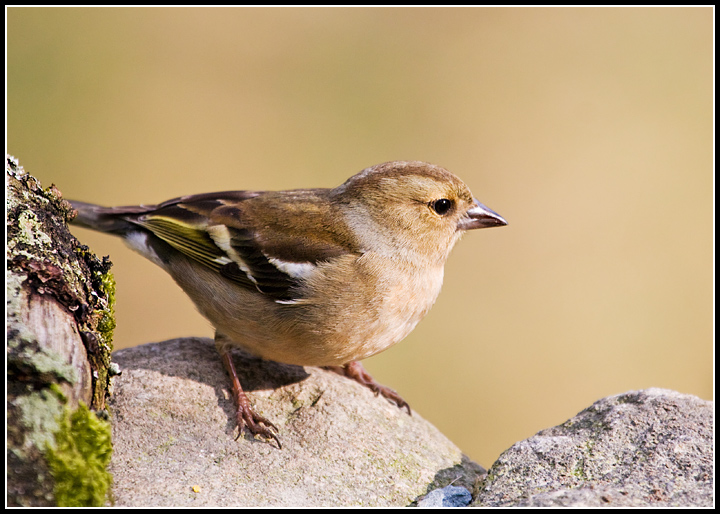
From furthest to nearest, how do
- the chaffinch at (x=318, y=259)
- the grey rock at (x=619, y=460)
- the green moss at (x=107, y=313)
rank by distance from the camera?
the chaffinch at (x=318, y=259), the green moss at (x=107, y=313), the grey rock at (x=619, y=460)

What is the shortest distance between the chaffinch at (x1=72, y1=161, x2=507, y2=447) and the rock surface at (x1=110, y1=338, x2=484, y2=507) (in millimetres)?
221

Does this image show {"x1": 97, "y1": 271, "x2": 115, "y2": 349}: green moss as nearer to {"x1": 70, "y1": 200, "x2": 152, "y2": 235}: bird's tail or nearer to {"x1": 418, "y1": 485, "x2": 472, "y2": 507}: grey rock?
{"x1": 70, "y1": 200, "x2": 152, "y2": 235}: bird's tail

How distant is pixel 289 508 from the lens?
3539mm

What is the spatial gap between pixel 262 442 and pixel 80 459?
4.34ft

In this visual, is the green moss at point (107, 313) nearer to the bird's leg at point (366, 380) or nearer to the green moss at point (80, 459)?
the green moss at point (80, 459)

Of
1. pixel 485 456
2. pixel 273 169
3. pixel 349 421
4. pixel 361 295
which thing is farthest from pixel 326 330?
pixel 273 169

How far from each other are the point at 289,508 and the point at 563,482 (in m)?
1.53

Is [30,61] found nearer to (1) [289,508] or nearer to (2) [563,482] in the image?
(1) [289,508]

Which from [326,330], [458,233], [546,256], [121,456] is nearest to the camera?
[121,456]

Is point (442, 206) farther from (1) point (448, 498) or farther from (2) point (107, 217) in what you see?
(2) point (107, 217)

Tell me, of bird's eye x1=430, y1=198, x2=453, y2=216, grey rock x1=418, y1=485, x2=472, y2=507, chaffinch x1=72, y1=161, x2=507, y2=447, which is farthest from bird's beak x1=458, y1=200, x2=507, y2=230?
grey rock x1=418, y1=485, x2=472, y2=507

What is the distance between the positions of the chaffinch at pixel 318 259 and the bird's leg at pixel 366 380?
1cm

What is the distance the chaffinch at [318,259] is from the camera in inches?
180

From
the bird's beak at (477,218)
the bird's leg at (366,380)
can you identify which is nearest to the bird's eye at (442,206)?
the bird's beak at (477,218)
